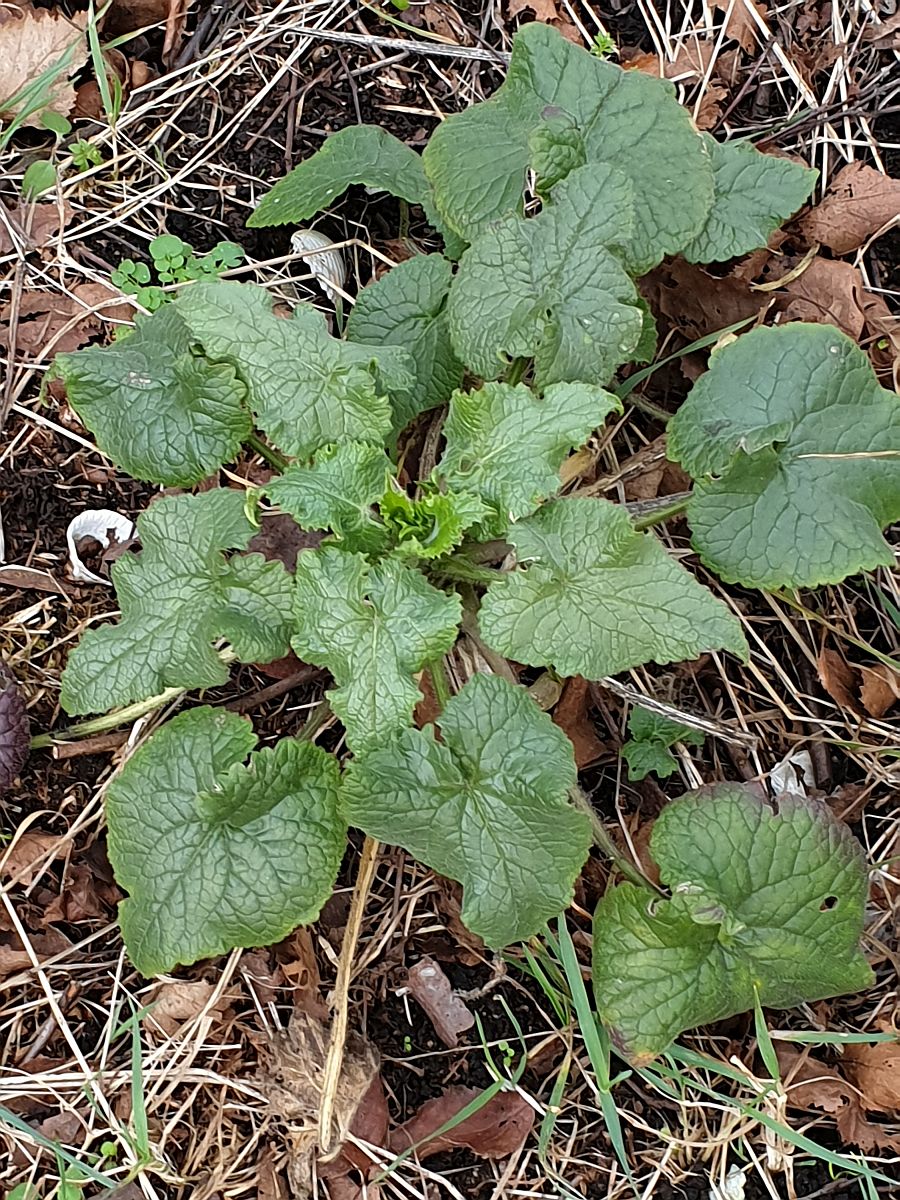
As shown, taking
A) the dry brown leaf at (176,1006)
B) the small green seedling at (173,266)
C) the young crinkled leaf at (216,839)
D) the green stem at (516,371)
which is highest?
the small green seedling at (173,266)

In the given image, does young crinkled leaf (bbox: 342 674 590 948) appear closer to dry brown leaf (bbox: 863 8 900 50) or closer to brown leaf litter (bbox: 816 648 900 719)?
brown leaf litter (bbox: 816 648 900 719)

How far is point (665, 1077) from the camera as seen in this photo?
203 cm

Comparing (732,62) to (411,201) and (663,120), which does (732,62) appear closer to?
(663,120)

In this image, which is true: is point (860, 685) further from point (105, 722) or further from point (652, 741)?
point (105, 722)

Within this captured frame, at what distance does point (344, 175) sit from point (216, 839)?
4.20ft

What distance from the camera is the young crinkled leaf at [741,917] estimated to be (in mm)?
1853

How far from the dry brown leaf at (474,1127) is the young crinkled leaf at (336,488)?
1063 mm

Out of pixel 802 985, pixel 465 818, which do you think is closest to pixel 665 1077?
pixel 802 985

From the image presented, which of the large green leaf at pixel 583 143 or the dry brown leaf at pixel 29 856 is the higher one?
the large green leaf at pixel 583 143

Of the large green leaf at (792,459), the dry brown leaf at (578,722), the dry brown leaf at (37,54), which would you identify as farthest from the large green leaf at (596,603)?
the dry brown leaf at (37,54)

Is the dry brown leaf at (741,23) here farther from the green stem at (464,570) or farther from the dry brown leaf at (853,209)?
the green stem at (464,570)

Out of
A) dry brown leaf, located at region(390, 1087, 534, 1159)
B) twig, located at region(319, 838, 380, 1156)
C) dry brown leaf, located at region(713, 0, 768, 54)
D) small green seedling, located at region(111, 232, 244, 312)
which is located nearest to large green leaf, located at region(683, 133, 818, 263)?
dry brown leaf, located at region(713, 0, 768, 54)

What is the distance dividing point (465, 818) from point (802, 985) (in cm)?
66

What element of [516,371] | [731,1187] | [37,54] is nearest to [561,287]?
[516,371]
